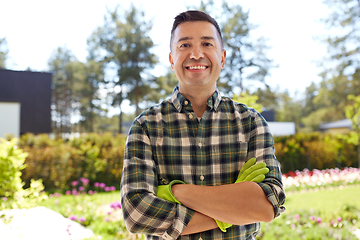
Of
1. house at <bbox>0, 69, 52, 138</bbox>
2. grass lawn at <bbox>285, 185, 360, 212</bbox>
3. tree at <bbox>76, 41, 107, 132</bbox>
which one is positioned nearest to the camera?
grass lawn at <bbox>285, 185, 360, 212</bbox>

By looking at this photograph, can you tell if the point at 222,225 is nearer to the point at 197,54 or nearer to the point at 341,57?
the point at 197,54

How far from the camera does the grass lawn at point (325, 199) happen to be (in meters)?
5.19

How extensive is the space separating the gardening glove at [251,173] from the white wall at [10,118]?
557 inches

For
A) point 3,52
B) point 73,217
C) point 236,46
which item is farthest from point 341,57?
point 3,52

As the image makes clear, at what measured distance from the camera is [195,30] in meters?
1.35

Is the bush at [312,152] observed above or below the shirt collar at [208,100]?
below

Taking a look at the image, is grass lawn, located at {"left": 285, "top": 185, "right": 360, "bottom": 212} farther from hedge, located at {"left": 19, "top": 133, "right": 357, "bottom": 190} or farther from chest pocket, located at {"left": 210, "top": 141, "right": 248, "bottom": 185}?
hedge, located at {"left": 19, "top": 133, "right": 357, "bottom": 190}

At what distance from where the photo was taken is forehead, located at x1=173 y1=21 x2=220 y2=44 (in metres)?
1.35

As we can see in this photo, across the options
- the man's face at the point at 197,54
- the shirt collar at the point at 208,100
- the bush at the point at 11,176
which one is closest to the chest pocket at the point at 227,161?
the shirt collar at the point at 208,100

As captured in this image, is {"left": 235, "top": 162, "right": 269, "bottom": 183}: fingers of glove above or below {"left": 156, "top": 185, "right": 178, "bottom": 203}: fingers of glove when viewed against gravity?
above

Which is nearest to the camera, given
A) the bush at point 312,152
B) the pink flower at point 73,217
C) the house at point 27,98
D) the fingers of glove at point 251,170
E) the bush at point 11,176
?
the fingers of glove at point 251,170

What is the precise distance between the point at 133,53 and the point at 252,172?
17112 millimetres

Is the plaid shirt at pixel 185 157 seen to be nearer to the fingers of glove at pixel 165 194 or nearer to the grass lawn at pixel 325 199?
the fingers of glove at pixel 165 194

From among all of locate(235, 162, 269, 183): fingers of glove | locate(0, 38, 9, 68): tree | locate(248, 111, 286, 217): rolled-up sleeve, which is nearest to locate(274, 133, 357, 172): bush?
locate(248, 111, 286, 217): rolled-up sleeve
